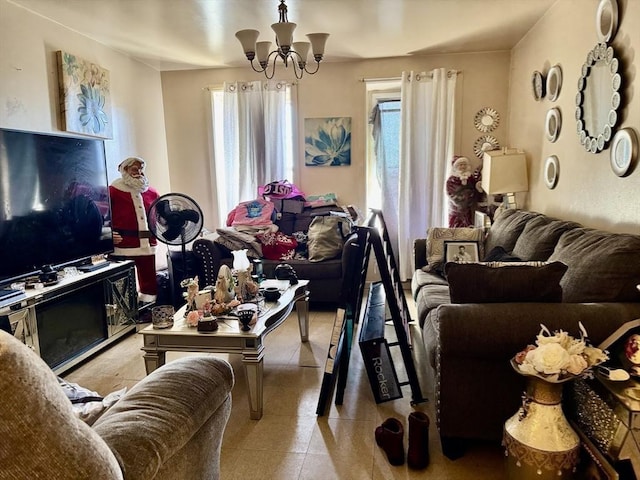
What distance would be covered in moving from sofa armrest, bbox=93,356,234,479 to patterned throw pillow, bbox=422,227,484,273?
7.50ft

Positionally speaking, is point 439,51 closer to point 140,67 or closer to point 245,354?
point 140,67

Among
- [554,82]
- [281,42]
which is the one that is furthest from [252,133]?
[554,82]

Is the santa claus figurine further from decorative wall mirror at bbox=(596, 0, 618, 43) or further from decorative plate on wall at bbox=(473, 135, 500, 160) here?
decorative wall mirror at bbox=(596, 0, 618, 43)

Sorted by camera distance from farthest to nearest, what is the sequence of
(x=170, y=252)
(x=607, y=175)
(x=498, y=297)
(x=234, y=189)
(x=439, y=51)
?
(x=234, y=189)
(x=439, y=51)
(x=170, y=252)
(x=607, y=175)
(x=498, y=297)

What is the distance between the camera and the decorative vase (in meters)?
1.40

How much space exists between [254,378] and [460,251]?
1887 mm

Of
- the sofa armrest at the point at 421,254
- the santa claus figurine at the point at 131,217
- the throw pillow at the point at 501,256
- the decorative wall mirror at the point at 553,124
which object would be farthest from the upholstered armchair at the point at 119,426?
the decorative wall mirror at the point at 553,124

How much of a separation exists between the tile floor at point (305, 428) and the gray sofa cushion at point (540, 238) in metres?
0.99

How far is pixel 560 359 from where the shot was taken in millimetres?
1347

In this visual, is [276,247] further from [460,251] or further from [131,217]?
[460,251]

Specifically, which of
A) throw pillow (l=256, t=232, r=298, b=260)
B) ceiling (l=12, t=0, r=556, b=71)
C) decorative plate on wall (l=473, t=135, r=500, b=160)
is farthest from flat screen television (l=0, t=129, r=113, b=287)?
decorative plate on wall (l=473, t=135, r=500, b=160)

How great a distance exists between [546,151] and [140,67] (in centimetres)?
387

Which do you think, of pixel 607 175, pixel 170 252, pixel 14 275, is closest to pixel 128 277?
pixel 170 252

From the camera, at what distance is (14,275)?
2.52 metres
